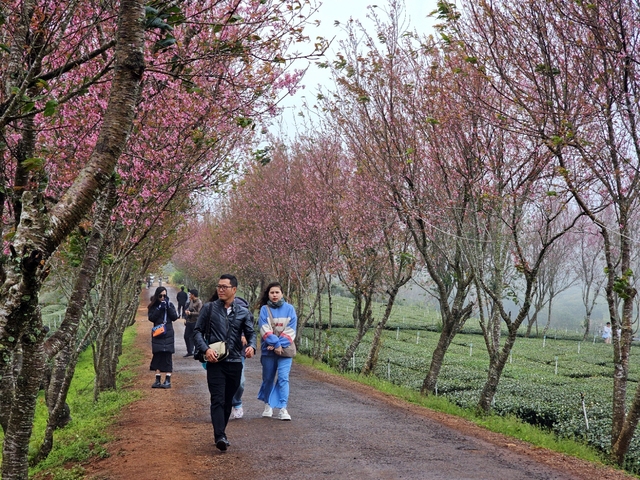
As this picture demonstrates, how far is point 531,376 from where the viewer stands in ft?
64.9

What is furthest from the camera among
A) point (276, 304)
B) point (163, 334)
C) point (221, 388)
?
point (163, 334)

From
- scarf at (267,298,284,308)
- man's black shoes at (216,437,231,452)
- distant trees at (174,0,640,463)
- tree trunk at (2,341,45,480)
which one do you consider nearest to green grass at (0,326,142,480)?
man's black shoes at (216,437,231,452)

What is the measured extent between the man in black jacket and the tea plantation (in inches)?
262

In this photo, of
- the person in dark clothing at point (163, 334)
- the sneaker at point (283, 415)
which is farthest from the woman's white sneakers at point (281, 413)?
the person in dark clothing at point (163, 334)

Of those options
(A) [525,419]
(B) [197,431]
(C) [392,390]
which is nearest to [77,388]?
(C) [392,390]

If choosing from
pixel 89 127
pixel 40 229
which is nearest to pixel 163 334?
pixel 89 127

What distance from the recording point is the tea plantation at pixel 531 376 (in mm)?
12258

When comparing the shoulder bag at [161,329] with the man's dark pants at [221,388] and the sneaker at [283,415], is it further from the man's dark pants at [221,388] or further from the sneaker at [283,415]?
the man's dark pants at [221,388]

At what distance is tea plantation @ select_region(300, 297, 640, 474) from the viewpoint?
40.2 ft

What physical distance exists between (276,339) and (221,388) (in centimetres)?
159

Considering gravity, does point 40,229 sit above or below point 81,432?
above

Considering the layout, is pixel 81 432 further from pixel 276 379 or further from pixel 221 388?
pixel 221 388

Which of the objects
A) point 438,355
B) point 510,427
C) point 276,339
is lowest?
point 510,427

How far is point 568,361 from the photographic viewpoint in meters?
25.5
